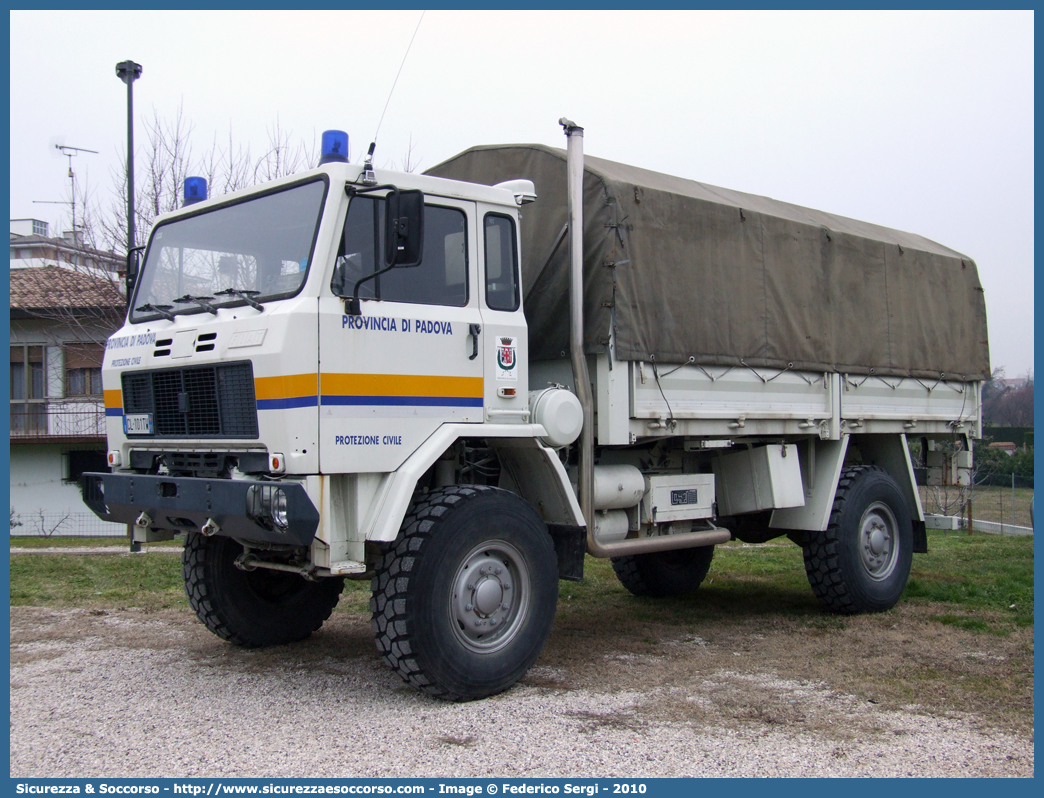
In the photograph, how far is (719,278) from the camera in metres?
7.74

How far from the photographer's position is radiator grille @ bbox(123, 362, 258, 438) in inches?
220

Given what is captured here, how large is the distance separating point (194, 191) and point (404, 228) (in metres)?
2.24

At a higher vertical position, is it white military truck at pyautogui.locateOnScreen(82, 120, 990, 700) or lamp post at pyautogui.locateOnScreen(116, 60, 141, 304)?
lamp post at pyautogui.locateOnScreen(116, 60, 141, 304)

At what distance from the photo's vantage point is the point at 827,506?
28.0 ft

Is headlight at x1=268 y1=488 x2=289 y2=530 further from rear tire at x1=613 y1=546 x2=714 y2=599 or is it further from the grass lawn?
rear tire at x1=613 y1=546 x2=714 y2=599

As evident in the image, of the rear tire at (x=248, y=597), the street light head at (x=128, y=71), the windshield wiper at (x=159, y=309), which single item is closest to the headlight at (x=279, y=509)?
the windshield wiper at (x=159, y=309)

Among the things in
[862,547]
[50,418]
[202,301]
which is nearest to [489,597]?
[202,301]

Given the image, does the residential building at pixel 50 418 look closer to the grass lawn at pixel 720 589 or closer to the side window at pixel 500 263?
the grass lawn at pixel 720 589

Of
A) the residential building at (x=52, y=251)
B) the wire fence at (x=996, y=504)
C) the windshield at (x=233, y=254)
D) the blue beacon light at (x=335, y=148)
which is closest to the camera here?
the windshield at (x=233, y=254)

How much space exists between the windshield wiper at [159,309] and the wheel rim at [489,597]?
244cm

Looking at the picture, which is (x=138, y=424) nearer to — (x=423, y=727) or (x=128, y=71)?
(x=423, y=727)

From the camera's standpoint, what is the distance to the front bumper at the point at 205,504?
524cm

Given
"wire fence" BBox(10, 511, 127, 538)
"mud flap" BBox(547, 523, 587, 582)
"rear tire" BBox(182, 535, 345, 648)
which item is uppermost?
"mud flap" BBox(547, 523, 587, 582)

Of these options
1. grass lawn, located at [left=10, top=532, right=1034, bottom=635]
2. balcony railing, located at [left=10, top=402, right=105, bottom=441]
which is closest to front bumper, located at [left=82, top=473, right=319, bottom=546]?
grass lawn, located at [left=10, top=532, right=1034, bottom=635]
